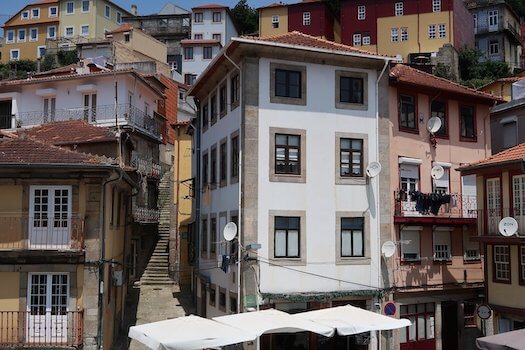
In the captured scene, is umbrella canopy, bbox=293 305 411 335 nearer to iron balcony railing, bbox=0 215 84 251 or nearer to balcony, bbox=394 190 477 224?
iron balcony railing, bbox=0 215 84 251

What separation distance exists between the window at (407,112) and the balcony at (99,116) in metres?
15.2

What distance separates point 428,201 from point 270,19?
5228 centimetres

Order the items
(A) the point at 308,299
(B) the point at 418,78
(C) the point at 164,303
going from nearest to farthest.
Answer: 1. (A) the point at 308,299
2. (B) the point at 418,78
3. (C) the point at 164,303

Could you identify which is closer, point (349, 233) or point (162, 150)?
point (349, 233)

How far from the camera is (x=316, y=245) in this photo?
2319 centimetres

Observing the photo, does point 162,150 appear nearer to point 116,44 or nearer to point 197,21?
point 116,44

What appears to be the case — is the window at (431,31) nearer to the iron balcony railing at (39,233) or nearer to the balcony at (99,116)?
the balcony at (99,116)

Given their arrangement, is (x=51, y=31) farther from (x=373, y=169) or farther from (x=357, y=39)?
(x=373, y=169)

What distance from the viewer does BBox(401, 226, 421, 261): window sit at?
2559 cm

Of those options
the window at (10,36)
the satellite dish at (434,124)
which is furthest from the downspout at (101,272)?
the window at (10,36)

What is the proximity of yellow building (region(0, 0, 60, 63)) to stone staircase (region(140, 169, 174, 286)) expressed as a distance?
5358 cm

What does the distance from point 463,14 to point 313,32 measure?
57.2 feet

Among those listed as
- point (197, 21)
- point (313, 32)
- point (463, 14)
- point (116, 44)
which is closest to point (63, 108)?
point (116, 44)

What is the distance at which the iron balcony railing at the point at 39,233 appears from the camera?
19.5 metres
